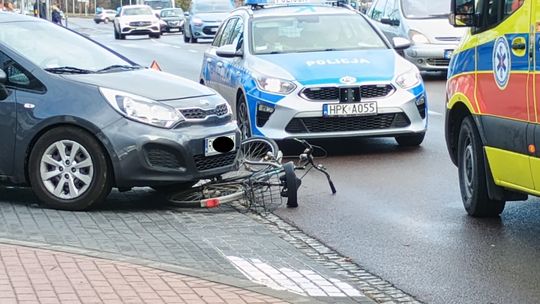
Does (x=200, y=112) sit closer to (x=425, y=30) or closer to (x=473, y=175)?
(x=473, y=175)

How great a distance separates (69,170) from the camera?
8.49 meters

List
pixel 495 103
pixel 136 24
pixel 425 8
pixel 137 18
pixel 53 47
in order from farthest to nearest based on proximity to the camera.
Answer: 1. pixel 137 18
2. pixel 136 24
3. pixel 425 8
4. pixel 53 47
5. pixel 495 103

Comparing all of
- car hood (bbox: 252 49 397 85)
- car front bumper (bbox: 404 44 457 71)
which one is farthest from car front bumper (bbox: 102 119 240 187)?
car front bumper (bbox: 404 44 457 71)

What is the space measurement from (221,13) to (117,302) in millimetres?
38882

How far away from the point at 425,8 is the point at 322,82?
36.2 ft

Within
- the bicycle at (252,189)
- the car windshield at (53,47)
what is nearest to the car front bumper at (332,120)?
the bicycle at (252,189)

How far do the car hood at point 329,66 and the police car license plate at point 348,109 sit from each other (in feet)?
0.85

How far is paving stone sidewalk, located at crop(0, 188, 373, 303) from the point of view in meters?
6.44

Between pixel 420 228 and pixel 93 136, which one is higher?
pixel 93 136

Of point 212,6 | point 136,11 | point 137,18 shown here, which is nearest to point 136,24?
point 137,18

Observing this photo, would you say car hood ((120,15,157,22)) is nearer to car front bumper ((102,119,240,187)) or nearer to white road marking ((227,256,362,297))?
car front bumper ((102,119,240,187))

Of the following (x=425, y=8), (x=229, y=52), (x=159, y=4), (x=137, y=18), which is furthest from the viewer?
(x=159, y=4)

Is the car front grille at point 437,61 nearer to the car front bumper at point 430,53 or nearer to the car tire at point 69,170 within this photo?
the car front bumper at point 430,53

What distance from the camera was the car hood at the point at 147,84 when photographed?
8750 millimetres
